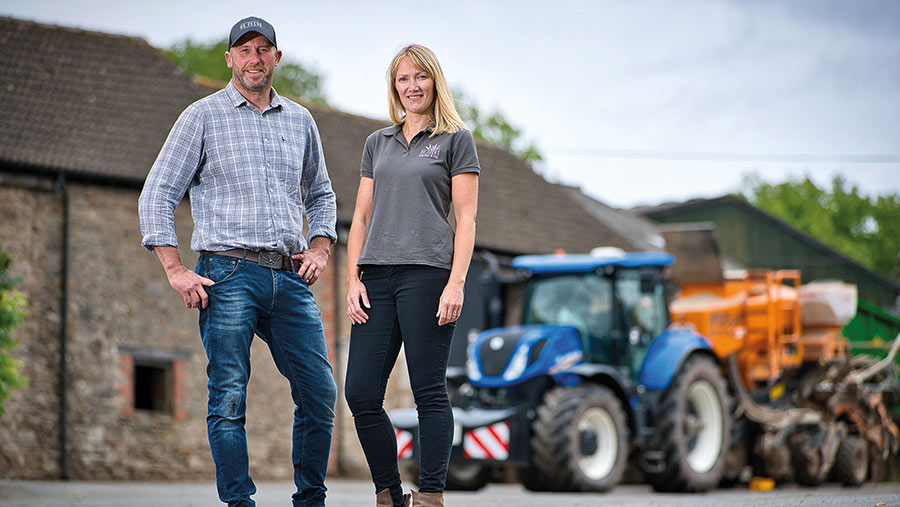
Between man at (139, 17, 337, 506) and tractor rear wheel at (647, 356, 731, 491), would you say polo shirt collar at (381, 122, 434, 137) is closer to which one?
man at (139, 17, 337, 506)

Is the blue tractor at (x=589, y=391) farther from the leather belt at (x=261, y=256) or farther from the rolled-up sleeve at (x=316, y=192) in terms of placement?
the leather belt at (x=261, y=256)

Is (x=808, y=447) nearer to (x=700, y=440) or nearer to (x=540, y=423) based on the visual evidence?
(x=700, y=440)

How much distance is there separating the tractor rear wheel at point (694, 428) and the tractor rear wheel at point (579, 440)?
65 centimetres

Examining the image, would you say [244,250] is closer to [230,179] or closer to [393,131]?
[230,179]

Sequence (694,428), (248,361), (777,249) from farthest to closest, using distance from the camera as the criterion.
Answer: (777,249), (694,428), (248,361)

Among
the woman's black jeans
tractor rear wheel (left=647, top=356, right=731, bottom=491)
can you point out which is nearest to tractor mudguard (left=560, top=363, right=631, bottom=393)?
tractor rear wheel (left=647, top=356, right=731, bottom=491)

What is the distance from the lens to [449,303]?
4.72 metres

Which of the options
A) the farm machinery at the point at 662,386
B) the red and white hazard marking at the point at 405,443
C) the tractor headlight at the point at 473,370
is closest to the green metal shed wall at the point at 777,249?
the farm machinery at the point at 662,386

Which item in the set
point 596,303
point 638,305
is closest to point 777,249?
point 638,305

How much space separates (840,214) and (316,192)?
6516 cm

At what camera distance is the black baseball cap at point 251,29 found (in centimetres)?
477

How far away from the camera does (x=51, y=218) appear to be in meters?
16.1

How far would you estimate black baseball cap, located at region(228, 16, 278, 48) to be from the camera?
477 centimetres

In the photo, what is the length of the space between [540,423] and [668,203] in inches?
1425
